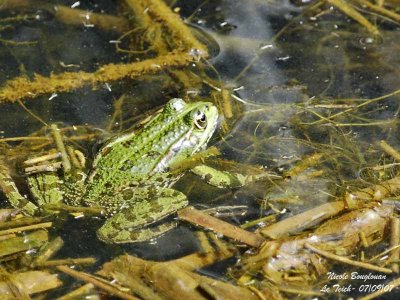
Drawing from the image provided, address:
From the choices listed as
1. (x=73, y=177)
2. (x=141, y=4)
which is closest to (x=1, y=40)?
(x=141, y=4)

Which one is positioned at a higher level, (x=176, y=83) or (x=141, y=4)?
(x=141, y=4)

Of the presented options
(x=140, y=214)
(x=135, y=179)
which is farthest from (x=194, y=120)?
(x=140, y=214)

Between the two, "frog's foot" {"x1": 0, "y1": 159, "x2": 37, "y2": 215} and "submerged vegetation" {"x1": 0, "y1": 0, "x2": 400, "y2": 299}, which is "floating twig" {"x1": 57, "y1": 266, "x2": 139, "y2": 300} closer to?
"submerged vegetation" {"x1": 0, "y1": 0, "x2": 400, "y2": 299}

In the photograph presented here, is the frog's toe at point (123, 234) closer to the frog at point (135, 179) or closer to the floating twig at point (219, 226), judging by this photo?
the frog at point (135, 179)

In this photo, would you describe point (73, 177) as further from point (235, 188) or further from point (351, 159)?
point (351, 159)

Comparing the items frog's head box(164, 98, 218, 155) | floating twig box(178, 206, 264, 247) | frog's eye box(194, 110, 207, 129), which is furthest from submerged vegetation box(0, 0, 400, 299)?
frog's eye box(194, 110, 207, 129)

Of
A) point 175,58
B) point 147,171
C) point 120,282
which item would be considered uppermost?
point 175,58

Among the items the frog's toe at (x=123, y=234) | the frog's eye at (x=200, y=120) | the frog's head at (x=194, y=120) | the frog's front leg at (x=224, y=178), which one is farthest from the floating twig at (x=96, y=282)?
the frog's eye at (x=200, y=120)
